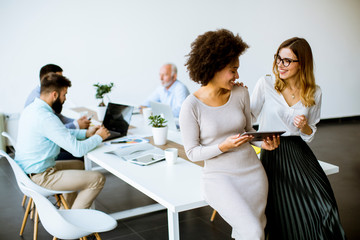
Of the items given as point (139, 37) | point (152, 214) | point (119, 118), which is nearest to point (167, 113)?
point (119, 118)

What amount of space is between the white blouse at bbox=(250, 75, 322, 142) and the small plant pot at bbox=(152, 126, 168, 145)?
0.82 meters

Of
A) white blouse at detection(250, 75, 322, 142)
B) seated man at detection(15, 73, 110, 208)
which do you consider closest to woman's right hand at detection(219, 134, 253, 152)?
white blouse at detection(250, 75, 322, 142)

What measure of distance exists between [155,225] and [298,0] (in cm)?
577

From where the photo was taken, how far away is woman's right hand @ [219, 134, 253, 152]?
6.34 ft

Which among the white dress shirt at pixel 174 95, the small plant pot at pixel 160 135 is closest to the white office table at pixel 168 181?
the small plant pot at pixel 160 135

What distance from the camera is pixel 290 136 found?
8.04ft

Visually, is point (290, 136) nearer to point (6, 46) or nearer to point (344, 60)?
point (6, 46)

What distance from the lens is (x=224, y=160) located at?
2096 mm

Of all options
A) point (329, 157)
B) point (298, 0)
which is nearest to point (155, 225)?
point (329, 157)

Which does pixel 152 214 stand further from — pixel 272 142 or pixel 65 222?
pixel 272 142

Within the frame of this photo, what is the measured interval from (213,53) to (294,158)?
821 millimetres

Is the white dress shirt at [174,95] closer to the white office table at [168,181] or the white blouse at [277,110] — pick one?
the white office table at [168,181]

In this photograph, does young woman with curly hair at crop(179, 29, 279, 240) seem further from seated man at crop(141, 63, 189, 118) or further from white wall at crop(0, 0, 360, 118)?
white wall at crop(0, 0, 360, 118)

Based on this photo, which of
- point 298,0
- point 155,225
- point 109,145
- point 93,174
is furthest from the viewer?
point 298,0
